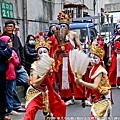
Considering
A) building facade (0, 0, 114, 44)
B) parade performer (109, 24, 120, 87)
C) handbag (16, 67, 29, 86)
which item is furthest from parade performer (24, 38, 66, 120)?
building facade (0, 0, 114, 44)

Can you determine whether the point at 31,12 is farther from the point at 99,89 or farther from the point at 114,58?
the point at 99,89

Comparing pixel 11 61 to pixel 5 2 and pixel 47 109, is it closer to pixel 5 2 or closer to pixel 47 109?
pixel 47 109

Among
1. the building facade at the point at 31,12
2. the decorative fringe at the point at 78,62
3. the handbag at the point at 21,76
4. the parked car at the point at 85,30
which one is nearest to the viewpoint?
Answer: the decorative fringe at the point at 78,62

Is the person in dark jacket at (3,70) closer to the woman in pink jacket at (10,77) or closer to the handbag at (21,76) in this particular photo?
the woman in pink jacket at (10,77)

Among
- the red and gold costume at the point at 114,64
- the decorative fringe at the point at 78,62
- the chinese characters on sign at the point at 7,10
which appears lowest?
the red and gold costume at the point at 114,64

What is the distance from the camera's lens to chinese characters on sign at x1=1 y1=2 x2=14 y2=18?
13.7 metres

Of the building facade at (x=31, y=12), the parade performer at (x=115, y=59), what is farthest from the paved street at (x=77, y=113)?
the building facade at (x=31, y=12)

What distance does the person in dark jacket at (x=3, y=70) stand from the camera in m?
6.61

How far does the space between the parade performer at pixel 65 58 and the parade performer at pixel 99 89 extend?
2.50 metres

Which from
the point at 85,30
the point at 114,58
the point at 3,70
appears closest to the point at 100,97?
the point at 3,70

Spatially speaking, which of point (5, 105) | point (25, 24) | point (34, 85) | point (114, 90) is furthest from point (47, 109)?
point (25, 24)

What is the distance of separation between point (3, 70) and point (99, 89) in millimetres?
1898

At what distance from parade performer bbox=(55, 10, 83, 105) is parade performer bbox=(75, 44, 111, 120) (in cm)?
250

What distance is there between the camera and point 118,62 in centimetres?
1014
